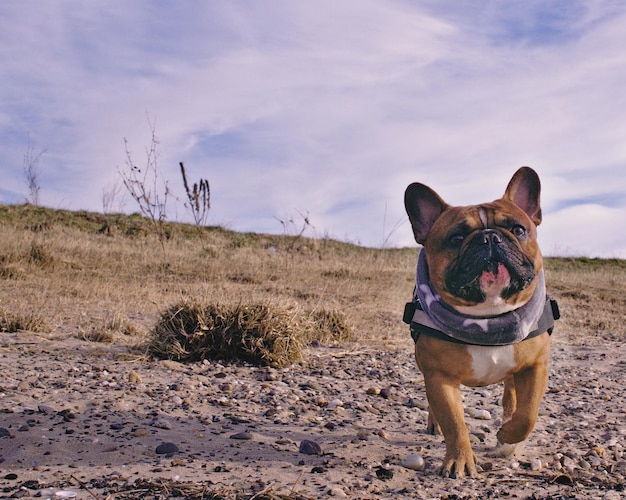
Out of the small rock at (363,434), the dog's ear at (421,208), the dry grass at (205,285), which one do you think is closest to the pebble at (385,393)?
the small rock at (363,434)

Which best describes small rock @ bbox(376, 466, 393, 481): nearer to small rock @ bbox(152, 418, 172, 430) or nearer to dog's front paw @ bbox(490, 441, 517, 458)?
dog's front paw @ bbox(490, 441, 517, 458)

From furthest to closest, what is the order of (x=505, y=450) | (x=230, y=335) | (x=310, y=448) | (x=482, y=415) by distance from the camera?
(x=230, y=335) < (x=482, y=415) < (x=505, y=450) < (x=310, y=448)

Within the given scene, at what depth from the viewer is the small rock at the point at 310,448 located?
369 centimetres

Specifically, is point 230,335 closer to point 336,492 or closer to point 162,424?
point 162,424

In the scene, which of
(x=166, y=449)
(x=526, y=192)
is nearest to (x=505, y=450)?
(x=526, y=192)

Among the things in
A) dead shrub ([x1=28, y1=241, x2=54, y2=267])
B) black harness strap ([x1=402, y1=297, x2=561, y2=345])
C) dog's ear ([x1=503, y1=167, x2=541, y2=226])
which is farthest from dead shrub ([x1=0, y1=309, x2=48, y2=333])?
dead shrub ([x1=28, y1=241, x2=54, y2=267])

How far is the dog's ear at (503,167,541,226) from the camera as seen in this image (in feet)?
10.7

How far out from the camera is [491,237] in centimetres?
291

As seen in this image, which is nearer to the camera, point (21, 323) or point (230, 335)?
point (230, 335)

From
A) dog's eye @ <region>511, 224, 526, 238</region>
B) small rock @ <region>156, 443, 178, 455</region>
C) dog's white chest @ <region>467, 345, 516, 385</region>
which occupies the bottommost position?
small rock @ <region>156, 443, 178, 455</region>

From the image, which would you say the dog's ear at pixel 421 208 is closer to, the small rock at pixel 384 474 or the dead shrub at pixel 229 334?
the small rock at pixel 384 474

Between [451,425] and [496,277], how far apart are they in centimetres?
74

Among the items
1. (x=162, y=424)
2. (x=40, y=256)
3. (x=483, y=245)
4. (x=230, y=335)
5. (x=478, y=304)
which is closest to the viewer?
(x=483, y=245)

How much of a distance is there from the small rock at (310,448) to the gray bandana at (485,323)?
3.32 ft
